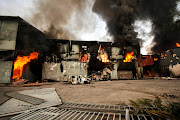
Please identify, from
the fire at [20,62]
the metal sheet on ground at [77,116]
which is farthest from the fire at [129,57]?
the metal sheet on ground at [77,116]

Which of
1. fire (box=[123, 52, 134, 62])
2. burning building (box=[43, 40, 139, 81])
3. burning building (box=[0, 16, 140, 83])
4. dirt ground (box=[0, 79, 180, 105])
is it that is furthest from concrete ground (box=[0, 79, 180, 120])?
fire (box=[123, 52, 134, 62])

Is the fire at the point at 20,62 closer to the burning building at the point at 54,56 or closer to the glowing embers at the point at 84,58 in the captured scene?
the burning building at the point at 54,56

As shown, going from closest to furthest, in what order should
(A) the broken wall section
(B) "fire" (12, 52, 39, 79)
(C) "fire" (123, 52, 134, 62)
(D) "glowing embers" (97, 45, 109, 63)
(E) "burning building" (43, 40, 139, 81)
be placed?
(A) the broken wall section → (B) "fire" (12, 52, 39, 79) → (E) "burning building" (43, 40, 139, 81) → (D) "glowing embers" (97, 45, 109, 63) → (C) "fire" (123, 52, 134, 62)

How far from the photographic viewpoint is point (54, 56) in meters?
15.2

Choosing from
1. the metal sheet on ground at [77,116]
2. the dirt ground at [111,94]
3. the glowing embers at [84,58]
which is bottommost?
the dirt ground at [111,94]

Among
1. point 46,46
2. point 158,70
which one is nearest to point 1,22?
point 46,46

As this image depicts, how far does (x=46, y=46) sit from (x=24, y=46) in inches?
130

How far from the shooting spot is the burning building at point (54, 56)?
420 inches

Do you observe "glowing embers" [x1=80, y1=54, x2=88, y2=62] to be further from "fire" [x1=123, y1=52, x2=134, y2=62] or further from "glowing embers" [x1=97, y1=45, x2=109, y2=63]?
"fire" [x1=123, y1=52, x2=134, y2=62]

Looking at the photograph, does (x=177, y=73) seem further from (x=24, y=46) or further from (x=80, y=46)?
(x=24, y=46)

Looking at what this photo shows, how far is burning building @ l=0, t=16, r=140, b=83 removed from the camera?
10.7 m

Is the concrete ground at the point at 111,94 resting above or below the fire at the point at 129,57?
below

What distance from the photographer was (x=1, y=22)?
1070cm

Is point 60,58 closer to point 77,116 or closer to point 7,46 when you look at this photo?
point 7,46
